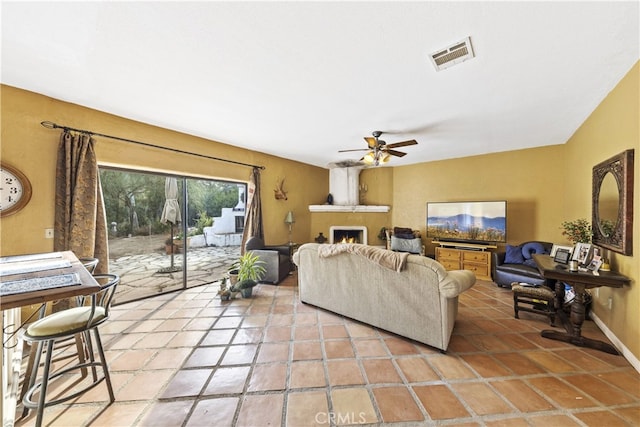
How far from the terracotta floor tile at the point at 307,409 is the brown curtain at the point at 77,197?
277cm

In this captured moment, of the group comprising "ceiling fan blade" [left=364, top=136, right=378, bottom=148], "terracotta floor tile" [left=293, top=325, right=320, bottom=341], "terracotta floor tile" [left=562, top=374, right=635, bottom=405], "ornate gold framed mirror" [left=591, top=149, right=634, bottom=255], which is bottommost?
"terracotta floor tile" [left=562, top=374, right=635, bottom=405]

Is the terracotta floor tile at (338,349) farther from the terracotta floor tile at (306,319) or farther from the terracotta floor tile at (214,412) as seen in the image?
the terracotta floor tile at (214,412)

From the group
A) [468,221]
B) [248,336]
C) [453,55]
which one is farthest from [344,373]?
[468,221]

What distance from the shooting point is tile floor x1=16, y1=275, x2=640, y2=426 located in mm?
1491

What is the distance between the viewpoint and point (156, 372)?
1.89 m

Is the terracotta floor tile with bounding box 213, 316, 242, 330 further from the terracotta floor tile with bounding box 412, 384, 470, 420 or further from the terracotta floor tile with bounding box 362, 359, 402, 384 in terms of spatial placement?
the terracotta floor tile with bounding box 412, 384, 470, 420

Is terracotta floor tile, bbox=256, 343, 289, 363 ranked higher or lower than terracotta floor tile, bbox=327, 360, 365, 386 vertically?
higher

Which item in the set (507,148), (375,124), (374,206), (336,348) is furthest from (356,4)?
(374,206)

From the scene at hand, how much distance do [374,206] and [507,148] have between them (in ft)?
9.68

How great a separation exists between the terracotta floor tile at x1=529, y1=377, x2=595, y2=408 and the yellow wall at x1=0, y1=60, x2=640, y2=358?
805 millimetres

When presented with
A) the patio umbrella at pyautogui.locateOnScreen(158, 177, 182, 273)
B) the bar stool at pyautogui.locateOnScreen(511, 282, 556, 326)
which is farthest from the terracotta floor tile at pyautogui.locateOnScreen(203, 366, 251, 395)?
the bar stool at pyautogui.locateOnScreen(511, 282, 556, 326)

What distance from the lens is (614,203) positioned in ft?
7.39

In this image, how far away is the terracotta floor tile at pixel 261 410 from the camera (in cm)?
145

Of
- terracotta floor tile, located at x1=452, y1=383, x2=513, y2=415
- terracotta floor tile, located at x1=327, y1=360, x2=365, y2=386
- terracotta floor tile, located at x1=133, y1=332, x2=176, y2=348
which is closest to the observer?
terracotta floor tile, located at x1=452, y1=383, x2=513, y2=415
